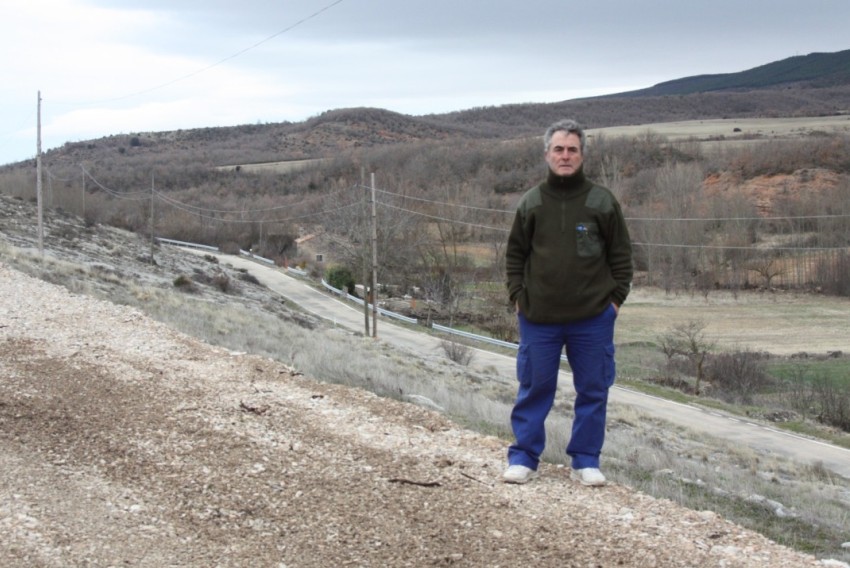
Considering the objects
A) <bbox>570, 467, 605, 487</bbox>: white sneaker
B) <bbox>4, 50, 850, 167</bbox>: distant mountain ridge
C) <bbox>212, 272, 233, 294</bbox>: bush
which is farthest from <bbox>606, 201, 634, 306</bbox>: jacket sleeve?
<bbox>4, 50, 850, 167</bbox>: distant mountain ridge

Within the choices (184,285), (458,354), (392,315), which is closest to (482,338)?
(392,315)

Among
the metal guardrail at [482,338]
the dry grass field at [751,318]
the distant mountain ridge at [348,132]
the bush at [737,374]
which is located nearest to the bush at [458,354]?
the metal guardrail at [482,338]

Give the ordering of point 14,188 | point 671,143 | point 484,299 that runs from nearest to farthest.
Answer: point 484,299 < point 14,188 < point 671,143

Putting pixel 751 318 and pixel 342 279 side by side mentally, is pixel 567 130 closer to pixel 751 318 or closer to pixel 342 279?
pixel 751 318

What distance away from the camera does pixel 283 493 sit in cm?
548

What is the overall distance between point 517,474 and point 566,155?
199cm

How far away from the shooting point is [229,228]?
96.6 metres

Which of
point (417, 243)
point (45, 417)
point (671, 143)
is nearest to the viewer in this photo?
point (45, 417)

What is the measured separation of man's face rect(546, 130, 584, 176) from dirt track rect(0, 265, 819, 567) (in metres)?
1.97

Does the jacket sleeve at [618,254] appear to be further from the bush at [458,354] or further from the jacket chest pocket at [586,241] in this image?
the bush at [458,354]

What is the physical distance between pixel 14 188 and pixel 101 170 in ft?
179

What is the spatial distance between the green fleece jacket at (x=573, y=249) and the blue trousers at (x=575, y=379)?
116 mm

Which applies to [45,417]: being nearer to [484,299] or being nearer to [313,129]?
[484,299]

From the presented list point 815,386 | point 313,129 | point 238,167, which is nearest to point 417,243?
point 815,386
